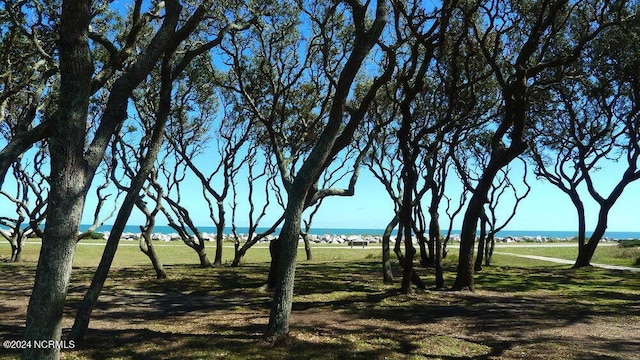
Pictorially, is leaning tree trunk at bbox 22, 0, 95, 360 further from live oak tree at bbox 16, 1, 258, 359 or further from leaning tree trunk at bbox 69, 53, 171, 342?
leaning tree trunk at bbox 69, 53, 171, 342

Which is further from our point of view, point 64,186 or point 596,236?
point 596,236

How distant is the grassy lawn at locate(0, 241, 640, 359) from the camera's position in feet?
21.5

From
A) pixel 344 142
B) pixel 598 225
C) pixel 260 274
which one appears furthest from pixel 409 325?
pixel 598 225

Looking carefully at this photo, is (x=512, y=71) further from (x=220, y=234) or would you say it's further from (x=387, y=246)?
(x=220, y=234)

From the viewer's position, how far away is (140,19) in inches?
294

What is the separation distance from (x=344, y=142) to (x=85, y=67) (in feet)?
16.3

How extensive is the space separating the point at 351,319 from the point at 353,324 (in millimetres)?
448

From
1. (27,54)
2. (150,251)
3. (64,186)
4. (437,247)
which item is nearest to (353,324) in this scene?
(437,247)

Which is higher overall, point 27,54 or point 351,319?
point 27,54

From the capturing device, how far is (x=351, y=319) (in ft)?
29.0

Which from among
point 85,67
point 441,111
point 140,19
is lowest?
point 85,67

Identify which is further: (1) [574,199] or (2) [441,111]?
(1) [574,199]

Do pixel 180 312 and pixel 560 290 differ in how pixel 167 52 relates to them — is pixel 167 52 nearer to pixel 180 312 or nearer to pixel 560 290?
pixel 180 312

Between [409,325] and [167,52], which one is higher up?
[167,52]
